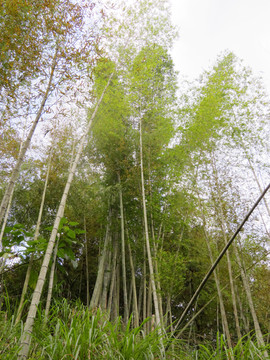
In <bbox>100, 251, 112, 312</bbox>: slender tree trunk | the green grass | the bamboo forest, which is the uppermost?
the bamboo forest

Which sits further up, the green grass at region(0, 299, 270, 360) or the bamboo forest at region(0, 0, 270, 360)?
the bamboo forest at region(0, 0, 270, 360)

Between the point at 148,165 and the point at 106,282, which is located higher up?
the point at 148,165

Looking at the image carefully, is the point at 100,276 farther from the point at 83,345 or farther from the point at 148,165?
the point at 83,345

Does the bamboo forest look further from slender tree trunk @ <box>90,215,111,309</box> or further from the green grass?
the green grass

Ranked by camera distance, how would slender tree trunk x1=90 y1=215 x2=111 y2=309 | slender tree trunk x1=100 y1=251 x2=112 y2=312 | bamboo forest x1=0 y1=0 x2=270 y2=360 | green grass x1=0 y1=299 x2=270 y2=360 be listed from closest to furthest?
green grass x1=0 y1=299 x2=270 y2=360, bamboo forest x1=0 y1=0 x2=270 y2=360, slender tree trunk x1=90 y1=215 x2=111 y2=309, slender tree trunk x1=100 y1=251 x2=112 y2=312

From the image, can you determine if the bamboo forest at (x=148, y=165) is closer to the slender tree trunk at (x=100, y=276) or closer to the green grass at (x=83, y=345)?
the slender tree trunk at (x=100, y=276)

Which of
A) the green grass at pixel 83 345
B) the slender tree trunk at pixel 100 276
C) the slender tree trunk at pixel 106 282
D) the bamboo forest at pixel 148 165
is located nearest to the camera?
the green grass at pixel 83 345

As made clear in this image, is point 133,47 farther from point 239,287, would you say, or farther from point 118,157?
point 239,287

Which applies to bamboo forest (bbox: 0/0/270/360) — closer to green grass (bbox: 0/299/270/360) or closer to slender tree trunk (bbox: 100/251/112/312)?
slender tree trunk (bbox: 100/251/112/312)

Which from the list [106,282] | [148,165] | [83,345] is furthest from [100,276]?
[83,345]

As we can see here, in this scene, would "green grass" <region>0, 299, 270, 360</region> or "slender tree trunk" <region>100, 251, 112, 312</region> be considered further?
"slender tree trunk" <region>100, 251, 112, 312</region>

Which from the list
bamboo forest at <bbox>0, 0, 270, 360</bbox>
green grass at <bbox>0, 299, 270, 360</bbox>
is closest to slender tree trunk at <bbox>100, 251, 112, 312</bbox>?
bamboo forest at <bbox>0, 0, 270, 360</bbox>

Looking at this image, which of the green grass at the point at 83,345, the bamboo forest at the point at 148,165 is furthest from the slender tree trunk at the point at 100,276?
the green grass at the point at 83,345

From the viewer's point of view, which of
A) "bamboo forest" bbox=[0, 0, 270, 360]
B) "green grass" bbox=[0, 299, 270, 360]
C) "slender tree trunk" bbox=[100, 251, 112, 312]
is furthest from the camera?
"slender tree trunk" bbox=[100, 251, 112, 312]
